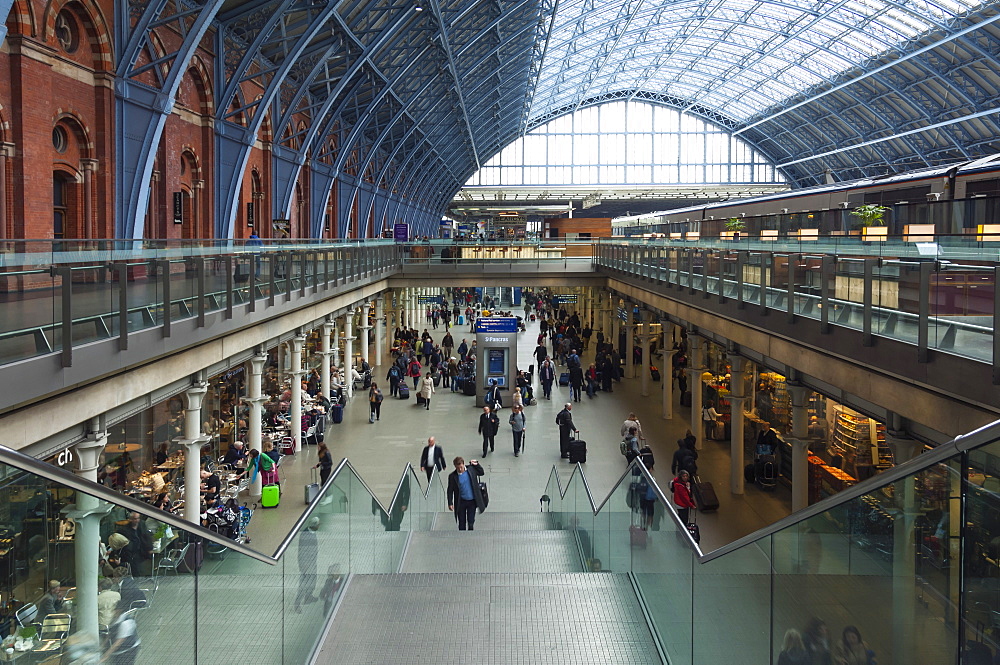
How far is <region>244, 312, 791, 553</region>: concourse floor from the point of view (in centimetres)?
1705

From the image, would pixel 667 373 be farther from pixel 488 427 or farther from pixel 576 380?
pixel 488 427

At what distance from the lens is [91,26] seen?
60.3 feet

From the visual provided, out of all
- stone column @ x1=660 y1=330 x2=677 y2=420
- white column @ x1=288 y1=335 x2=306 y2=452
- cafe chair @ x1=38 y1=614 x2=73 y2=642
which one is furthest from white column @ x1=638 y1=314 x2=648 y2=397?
cafe chair @ x1=38 y1=614 x2=73 y2=642

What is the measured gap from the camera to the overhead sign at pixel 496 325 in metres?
28.9

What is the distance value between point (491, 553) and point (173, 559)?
6694 mm

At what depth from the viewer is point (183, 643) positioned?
15.9 feet

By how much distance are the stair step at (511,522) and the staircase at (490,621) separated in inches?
240

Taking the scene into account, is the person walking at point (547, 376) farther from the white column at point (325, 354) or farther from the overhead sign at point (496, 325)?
the white column at point (325, 354)

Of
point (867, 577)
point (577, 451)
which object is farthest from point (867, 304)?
point (577, 451)

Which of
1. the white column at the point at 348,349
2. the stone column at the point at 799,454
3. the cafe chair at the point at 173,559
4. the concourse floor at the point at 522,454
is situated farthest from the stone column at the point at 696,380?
Result: the cafe chair at the point at 173,559

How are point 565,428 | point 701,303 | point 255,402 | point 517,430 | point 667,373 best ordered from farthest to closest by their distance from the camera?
point 667,373 → point 517,430 → point 565,428 → point 255,402 → point 701,303

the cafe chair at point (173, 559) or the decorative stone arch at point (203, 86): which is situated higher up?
the decorative stone arch at point (203, 86)

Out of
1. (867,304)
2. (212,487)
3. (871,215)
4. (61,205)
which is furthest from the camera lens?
(61,205)

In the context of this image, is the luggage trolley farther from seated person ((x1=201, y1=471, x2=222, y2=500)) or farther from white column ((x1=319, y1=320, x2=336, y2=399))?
white column ((x1=319, y1=320, x2=336, y2=399))
